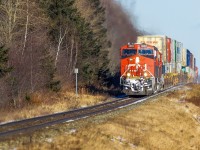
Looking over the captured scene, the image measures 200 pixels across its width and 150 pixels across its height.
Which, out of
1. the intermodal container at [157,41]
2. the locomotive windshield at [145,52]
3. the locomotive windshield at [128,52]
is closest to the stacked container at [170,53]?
the intermodal container at [157,41]

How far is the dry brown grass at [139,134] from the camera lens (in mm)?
13094

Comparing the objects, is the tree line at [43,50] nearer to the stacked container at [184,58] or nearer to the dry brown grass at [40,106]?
the dry brown grass at [40,106]

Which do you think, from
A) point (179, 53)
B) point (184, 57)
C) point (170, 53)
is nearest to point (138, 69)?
point (170, 53)

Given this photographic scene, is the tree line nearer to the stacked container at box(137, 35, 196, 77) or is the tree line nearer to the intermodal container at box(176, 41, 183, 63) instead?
the stacked container at box(137, 35, 196, 77)

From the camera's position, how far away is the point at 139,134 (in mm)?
16203

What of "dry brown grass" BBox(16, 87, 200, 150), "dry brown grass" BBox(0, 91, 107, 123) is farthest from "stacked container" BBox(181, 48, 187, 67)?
"dry brown grass" BBox(16, 87, 200, 150)

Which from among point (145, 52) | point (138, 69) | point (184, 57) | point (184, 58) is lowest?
point (138, 69)

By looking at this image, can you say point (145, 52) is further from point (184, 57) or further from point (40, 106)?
point (184, 57)

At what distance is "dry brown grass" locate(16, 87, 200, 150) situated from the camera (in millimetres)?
13094

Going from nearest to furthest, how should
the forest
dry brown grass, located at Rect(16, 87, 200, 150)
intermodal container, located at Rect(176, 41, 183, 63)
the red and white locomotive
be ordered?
1. dry brown grass, located at Rect(16, 87, 200, 150)
2. the forest
3. the red and white locomotive
4. intermodal container, located at Rect(176, 41, 183, 63)

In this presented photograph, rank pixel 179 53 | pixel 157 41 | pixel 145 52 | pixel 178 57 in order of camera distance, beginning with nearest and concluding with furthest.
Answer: pixel 145 52 < pixel 157 41 < pixel 178 57 < pixel 179 53

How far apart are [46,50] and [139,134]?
18231 mm

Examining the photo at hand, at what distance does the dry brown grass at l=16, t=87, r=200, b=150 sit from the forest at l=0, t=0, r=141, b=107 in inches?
283

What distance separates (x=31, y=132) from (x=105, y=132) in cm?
257
